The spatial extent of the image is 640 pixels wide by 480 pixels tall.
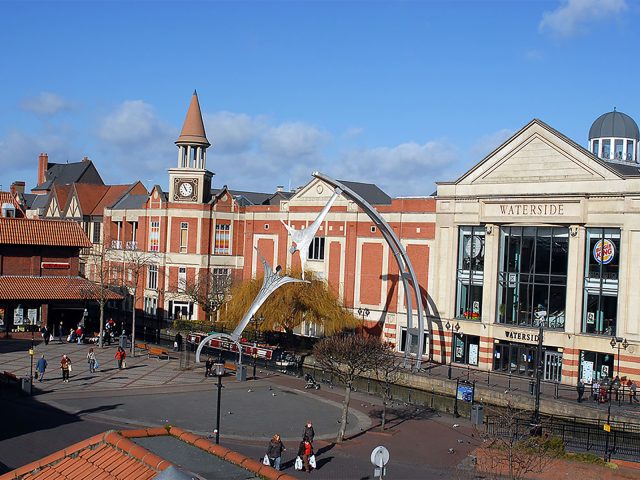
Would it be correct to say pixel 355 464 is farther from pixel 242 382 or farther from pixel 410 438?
pixel 242 382

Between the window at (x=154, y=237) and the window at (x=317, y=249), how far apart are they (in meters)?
15.5

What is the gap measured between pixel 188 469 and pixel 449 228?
127 ft

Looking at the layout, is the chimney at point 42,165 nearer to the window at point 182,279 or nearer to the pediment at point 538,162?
the window at point 182,279

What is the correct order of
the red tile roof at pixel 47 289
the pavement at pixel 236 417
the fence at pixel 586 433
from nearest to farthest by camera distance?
the pavement at pixel 236 417 → the fence at pixel 586 433 → the red tile roof at pixel 47 289

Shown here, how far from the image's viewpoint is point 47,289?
2259 inches

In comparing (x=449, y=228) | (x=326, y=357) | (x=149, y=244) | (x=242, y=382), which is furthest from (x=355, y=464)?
(x=149, y=244)

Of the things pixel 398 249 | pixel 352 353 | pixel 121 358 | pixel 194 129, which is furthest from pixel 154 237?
pixel 352 353

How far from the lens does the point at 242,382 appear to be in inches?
1674

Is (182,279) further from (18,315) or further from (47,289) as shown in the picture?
(18,315)

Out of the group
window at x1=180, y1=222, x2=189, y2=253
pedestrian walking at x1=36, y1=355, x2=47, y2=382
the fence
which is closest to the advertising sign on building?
window at x1=180, y1=222, x2=189, y2=253

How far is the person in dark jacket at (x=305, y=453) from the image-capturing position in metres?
26.5

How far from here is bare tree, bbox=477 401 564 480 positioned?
25.0m

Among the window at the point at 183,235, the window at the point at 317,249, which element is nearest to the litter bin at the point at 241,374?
the window at the point at 317,249

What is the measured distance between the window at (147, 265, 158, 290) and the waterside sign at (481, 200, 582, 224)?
106 ft
